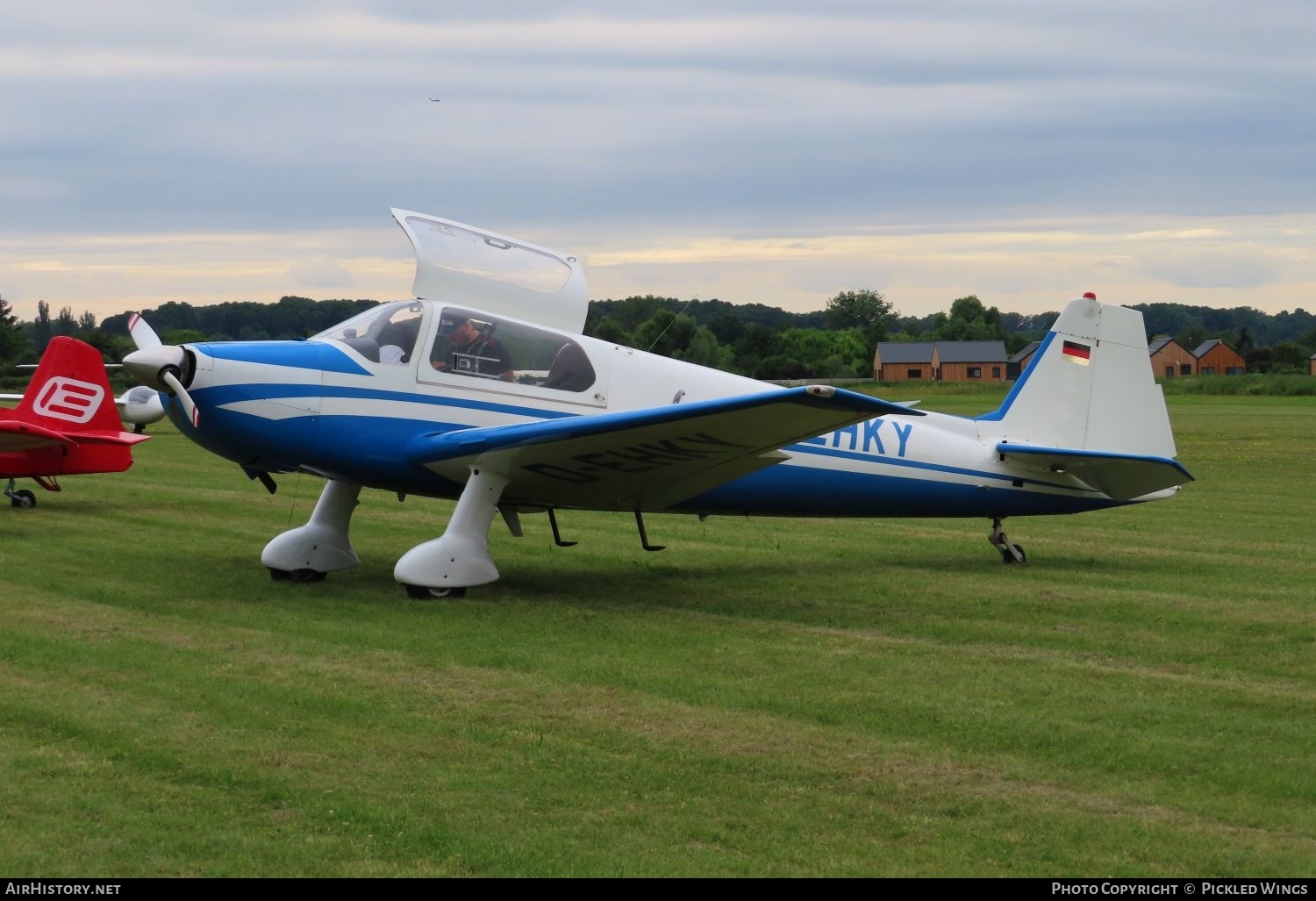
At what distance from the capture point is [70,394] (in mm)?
15523

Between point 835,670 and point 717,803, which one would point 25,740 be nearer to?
point 717,803

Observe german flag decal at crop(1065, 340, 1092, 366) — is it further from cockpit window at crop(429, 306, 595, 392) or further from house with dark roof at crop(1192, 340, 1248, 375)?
house with dark roof at crop(1192, 340, 1248, 375)

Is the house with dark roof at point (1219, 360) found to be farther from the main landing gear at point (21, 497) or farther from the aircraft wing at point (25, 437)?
the aircraft wing at point (25, 437)

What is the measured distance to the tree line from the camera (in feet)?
50.5

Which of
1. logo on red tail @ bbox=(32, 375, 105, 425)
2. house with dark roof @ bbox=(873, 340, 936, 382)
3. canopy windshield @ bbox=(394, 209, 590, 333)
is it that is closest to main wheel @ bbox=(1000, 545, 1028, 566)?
canopy windshield @ bbox=(394, 209, 590, 333)

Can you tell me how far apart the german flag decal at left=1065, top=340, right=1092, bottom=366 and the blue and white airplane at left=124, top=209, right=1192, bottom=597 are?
0.04 ft

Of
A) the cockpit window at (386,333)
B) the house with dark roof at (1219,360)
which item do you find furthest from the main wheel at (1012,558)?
the house with dark roof at (1219,360)

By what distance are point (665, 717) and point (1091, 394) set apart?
672cm

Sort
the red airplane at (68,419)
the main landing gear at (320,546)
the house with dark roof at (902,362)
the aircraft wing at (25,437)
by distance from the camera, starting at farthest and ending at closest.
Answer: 1. the house with dark roof at (902,362)
2. the red airplane at (68,419)
3. the aircraft wing at (25,437)
4. the main landing gear at (320,546)

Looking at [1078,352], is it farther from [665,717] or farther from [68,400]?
[68,400]

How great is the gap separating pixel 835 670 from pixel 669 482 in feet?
10.0

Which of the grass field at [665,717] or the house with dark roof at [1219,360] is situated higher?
the house with dark roof at [1219,360]

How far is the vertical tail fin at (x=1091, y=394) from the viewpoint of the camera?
11617 mm

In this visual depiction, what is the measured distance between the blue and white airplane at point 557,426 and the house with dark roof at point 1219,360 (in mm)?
104307
